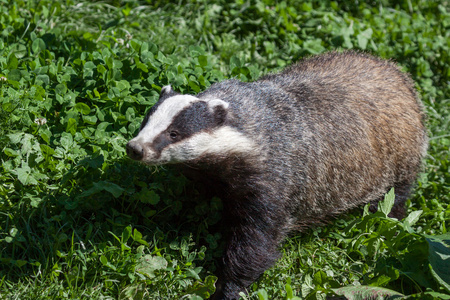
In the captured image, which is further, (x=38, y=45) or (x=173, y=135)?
(x=38, y=45)

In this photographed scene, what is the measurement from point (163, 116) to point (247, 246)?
1241mm

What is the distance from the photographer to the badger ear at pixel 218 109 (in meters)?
4.12

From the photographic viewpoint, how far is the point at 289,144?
459 cm

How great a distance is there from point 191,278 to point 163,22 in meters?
3.80

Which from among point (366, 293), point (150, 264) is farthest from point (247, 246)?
point (366, 293)

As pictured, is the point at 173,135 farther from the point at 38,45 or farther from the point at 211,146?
the point at 38,45

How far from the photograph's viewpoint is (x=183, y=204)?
485cm

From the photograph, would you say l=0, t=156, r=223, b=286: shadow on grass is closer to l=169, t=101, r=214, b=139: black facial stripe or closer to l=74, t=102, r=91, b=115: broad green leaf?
l=74, t=102, r=91, b=115: broad green leaf

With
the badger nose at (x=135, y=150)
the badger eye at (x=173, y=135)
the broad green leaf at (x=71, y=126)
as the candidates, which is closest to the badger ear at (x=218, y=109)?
the badger eye at (x=173, y=135)

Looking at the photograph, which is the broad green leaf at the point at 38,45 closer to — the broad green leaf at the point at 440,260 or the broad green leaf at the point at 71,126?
the broad green leaf at the point at 71,126

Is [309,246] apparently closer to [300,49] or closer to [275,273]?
[275,273]

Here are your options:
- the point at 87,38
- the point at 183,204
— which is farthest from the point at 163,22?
the point at 183,204

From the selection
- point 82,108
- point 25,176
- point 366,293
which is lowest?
point 366,293

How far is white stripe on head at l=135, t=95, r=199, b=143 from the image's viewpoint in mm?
3945
